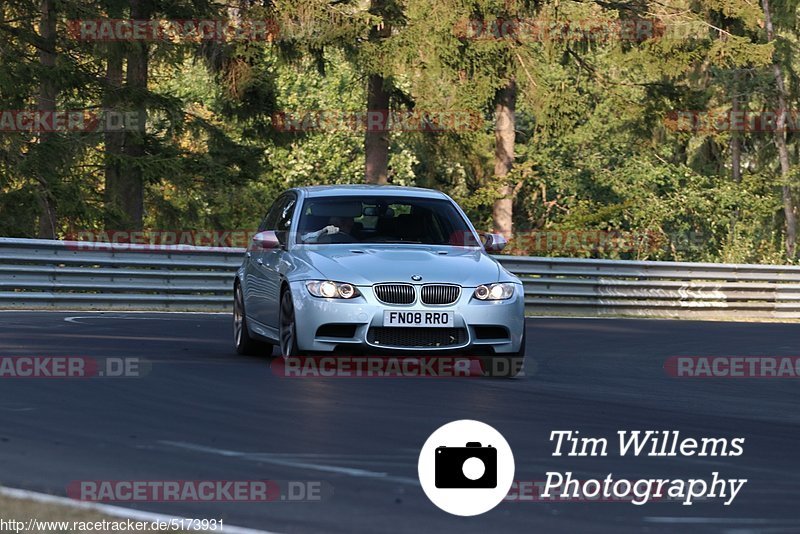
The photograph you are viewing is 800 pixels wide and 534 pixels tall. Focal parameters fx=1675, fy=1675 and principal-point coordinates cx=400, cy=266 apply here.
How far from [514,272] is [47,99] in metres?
15.1

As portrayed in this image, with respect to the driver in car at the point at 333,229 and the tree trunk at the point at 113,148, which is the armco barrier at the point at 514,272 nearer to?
the tree trunk at the point at 113,148

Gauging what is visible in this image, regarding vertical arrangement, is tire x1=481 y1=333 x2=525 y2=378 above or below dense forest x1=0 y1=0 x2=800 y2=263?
above

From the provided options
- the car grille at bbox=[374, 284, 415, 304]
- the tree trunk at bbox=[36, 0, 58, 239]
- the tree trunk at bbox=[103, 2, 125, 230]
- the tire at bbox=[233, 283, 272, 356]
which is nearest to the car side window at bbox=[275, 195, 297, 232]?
the tire at bbox=[233, 283, 272, 356]

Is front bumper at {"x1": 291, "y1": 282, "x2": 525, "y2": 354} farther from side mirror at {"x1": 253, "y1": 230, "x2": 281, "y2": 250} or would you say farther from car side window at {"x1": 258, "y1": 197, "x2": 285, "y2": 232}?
car side window at {"x1": 258, "y1": 197, "x2": 285, "y2": 232}

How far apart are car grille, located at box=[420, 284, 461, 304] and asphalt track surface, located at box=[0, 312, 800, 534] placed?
2.10 ft

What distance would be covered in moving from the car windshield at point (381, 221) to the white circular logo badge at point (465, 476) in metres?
6.18

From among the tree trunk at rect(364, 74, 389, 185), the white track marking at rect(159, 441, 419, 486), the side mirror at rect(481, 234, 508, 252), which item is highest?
the white track marking at rect(159, 441, 419, 486)

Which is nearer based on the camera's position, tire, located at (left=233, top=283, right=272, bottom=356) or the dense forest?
tire, located at (left=233, top=283, right=272, bottom=356)

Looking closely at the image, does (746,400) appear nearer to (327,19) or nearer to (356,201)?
(356,201)

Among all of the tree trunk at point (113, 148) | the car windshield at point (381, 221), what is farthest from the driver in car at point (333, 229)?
the tree trunk at point (113, 148)

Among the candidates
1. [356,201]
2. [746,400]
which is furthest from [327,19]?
[746,400]

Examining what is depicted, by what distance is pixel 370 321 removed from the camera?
13062 mm

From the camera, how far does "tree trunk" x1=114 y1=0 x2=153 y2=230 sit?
1437 inches

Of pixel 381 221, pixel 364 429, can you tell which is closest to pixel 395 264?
pixel 381 221
